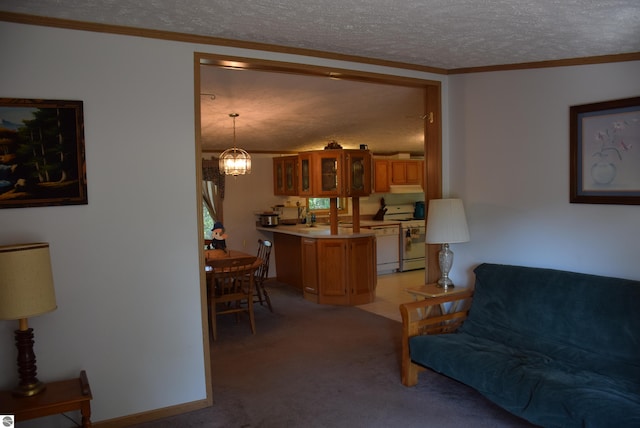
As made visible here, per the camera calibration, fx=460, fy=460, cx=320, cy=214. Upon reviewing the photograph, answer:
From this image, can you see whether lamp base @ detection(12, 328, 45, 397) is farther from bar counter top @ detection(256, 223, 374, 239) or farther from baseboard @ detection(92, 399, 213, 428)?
bar counter top @ detection(256, 223, 374, 239)

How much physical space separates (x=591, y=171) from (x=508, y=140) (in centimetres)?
67

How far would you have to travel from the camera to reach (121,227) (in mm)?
2785

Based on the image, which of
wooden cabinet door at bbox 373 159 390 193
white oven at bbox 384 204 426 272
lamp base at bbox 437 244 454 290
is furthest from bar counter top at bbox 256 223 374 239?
lamp base at bbox 437 244 454 290

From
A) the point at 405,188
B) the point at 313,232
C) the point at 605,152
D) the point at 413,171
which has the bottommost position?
the point at 313,232

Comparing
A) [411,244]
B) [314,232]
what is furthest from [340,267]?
[411,244]

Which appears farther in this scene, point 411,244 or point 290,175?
point 411,244

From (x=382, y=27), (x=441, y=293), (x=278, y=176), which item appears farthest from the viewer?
(x=278, y=176)

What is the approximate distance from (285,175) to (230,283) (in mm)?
2611

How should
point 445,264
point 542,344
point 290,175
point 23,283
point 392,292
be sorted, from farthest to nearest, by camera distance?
point 290,175
point 392,292
point 445,264
point 542,344
point 23,283

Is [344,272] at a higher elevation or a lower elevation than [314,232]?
lower

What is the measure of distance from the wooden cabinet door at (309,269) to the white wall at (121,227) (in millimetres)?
2913

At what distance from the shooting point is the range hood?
8.18m

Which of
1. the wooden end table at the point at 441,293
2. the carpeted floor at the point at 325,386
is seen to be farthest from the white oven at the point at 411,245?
the wooden end table at the point at 441,293

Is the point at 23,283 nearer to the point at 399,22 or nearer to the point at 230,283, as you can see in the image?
the point at 399,22
